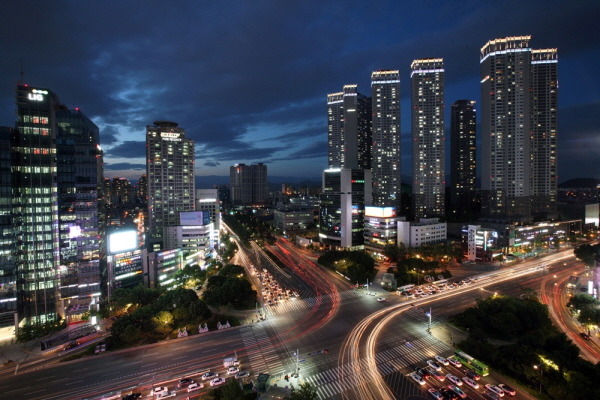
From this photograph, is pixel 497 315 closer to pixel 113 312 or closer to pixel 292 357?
pixel 292 357

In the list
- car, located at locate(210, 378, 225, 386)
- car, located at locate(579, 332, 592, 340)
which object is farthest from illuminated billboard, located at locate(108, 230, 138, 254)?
car, located at locate(579, 332, 592, 340)

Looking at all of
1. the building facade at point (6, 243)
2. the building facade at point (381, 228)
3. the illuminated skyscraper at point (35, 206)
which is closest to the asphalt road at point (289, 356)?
the building facade at point (6, 243)

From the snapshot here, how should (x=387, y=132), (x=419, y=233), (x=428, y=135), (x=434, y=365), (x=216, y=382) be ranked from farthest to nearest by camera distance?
(x=387, y=132), (x=428, y=135), (x=419, y=233), (x=434, y=365), (x=216, y=382)

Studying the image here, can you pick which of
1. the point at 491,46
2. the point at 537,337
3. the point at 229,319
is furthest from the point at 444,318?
the point at 491,46

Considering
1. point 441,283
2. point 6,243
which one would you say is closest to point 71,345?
point 6,243

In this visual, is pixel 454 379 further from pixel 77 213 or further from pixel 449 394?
pixel 77 213
